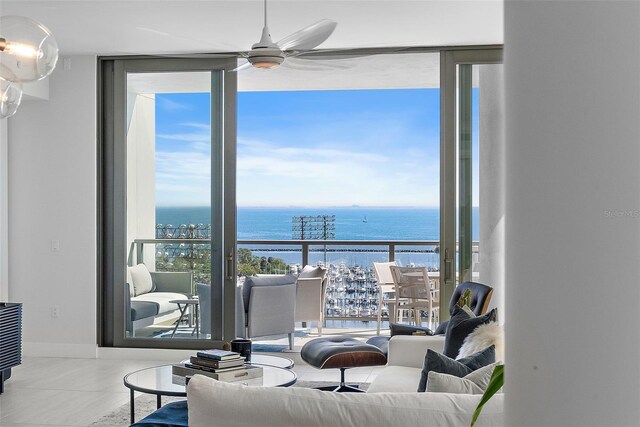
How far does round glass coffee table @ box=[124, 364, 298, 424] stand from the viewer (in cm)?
379

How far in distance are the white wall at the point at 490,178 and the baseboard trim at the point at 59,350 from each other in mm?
3697

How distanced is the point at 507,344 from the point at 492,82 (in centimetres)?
562

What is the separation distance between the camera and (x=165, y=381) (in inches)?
158

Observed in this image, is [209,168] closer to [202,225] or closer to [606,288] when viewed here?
[202,225]

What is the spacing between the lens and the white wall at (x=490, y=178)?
6332 millimetres

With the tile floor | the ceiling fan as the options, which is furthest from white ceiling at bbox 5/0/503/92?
the tile floor

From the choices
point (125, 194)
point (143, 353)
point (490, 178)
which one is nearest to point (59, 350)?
point (143, 353)

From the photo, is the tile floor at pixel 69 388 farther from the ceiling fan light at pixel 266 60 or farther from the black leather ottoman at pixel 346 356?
the ceiling fan light at pixel 266 60

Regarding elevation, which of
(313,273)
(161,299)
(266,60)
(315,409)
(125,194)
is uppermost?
(266,60)

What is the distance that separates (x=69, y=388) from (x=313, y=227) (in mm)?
12591

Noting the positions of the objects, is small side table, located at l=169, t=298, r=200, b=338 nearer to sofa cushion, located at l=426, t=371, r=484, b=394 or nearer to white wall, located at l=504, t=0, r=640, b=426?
sofa cushion, located at l=426, t=371, r=484, b=394

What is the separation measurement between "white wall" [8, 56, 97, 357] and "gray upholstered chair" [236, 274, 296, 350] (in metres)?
1.40

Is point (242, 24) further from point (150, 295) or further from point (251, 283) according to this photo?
point (150, 295)

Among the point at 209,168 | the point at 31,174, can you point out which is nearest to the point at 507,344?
the point at 209,168
